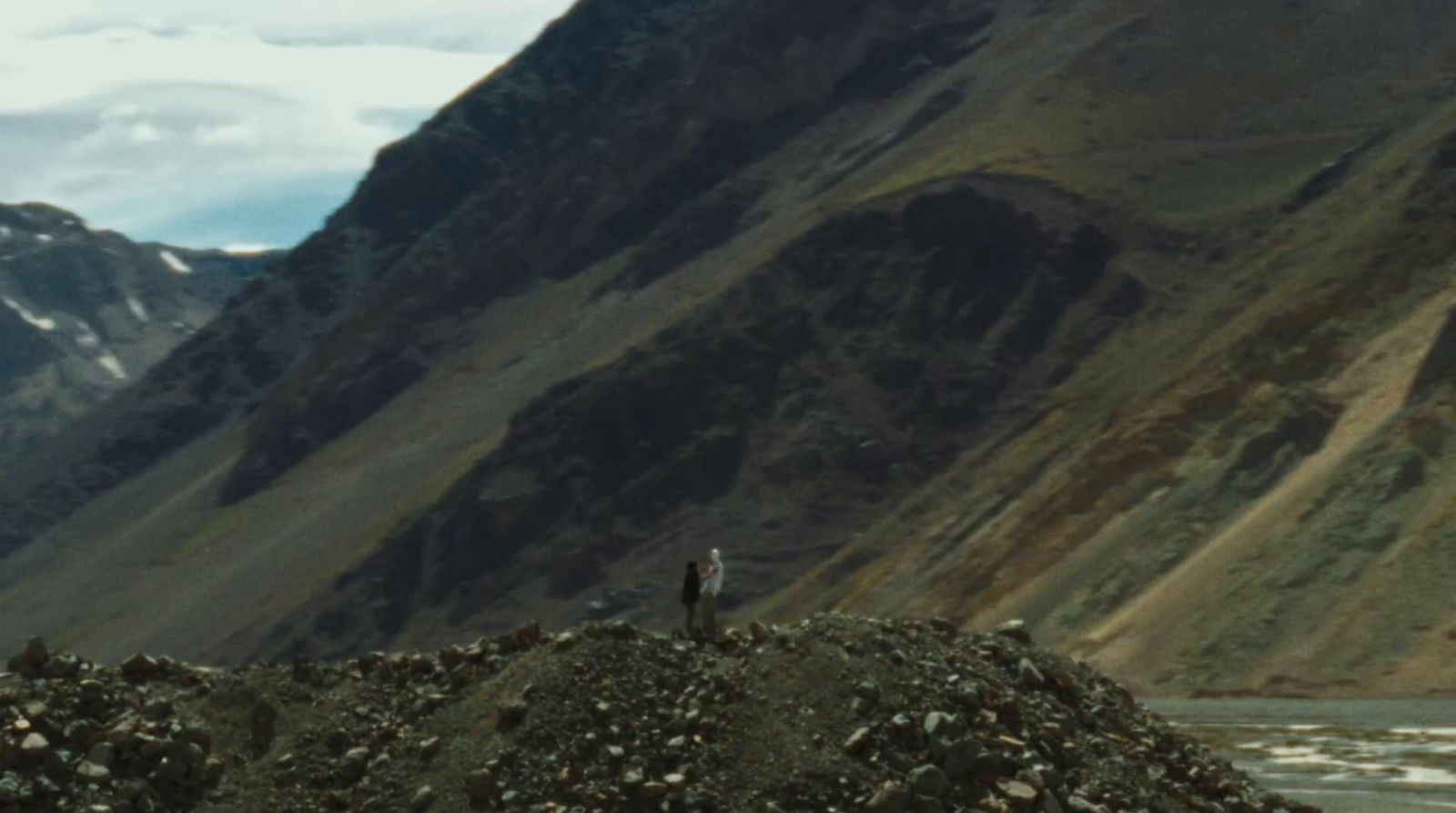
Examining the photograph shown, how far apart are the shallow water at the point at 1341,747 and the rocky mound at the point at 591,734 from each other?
1958 centimetres

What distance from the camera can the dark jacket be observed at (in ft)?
123

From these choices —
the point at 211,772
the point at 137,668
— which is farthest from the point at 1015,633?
A: the point at 137,668

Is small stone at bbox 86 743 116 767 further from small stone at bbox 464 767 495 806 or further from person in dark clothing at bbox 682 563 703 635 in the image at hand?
person in dark clothing at bbox 682 563 703 635

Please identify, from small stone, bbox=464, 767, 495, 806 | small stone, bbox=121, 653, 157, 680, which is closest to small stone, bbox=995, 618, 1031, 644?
small stone, bbox=464, 767, 495, 806

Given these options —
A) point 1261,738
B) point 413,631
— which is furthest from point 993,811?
point 413,631

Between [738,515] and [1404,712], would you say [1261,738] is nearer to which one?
[1404,712]

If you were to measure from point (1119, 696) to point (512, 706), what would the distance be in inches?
468

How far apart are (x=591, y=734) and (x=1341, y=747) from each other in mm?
44394

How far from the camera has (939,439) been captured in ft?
611

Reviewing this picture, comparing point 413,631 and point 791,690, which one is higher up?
point 791,690

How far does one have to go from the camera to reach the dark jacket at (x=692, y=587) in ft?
123

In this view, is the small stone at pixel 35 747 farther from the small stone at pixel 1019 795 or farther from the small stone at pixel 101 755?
the small stone at pixel 1019 795

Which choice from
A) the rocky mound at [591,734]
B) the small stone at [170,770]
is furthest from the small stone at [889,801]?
the small stone at [170,770]

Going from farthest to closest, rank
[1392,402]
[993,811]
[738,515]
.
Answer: [738,515] < [1392,402] < [993,811]
